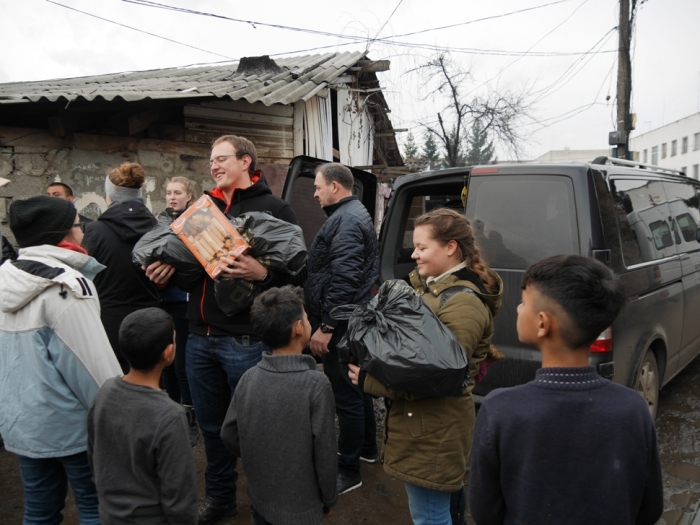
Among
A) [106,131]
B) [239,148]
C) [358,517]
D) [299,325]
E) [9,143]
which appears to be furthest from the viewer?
[106,131]

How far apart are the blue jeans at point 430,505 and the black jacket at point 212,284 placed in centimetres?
116

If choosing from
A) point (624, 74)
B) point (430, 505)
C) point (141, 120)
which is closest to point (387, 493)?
point (430, 505)

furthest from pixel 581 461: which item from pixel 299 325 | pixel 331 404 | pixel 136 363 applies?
pixel 136 363

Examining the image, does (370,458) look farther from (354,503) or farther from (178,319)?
(178,319)

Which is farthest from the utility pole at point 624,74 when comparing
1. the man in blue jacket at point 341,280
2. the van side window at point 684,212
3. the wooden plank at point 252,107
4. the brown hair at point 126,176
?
the brown hair at point 126,176

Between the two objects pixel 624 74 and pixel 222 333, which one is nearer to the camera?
pixel 222 333

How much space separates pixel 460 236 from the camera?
2270mm

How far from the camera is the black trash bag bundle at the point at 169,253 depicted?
2.66 metres

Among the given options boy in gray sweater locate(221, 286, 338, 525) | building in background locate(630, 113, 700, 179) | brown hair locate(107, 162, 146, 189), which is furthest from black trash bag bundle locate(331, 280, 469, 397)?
building in background locate(630, 113, 700, 179)

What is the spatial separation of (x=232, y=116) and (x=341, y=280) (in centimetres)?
408

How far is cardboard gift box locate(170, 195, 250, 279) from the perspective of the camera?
256 cm

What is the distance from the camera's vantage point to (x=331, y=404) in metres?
2.23

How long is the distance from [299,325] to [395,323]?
0.50 metres

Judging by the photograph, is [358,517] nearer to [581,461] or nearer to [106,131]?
[581,461]
